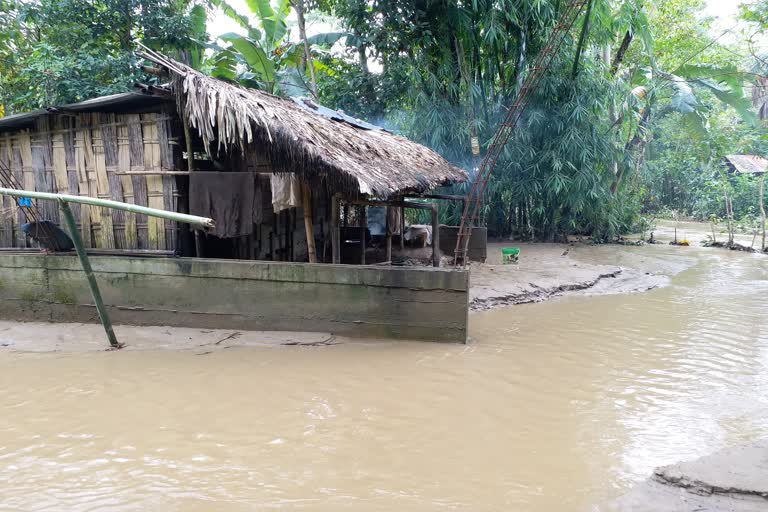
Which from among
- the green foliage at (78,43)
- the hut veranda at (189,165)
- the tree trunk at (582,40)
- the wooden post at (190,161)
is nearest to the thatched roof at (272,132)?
the hut veranda at (189,165)

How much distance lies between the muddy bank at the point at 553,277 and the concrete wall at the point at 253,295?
2337mm

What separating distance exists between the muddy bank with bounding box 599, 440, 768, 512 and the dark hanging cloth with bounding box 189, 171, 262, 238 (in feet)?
16.8

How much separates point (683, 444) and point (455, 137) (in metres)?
9.97

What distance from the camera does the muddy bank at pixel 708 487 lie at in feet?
9.75

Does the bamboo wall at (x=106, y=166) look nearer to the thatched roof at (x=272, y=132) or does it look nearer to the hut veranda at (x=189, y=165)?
the hut veranda at (x=189, y=165)

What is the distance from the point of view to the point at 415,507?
3186mm

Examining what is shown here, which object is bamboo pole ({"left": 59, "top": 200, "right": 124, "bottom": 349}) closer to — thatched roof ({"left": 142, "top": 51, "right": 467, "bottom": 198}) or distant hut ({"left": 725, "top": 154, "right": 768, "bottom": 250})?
thatched roof ({"left": 142, "top": 51, "right": 467, "bottom": 198})

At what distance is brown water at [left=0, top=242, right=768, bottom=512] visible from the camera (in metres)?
3.37

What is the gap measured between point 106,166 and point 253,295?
105 inches

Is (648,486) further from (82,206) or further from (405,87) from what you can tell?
(405,87)

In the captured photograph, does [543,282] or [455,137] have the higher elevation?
[455,137]

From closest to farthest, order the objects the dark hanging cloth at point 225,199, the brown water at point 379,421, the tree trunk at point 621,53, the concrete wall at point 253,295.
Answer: the brown water at point 379,421 < the concrete wall at point 253,295 < the dark hanging cloth at point 225,199 < the tree trunk at point 621,53

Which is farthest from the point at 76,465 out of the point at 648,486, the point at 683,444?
the point at 683,444

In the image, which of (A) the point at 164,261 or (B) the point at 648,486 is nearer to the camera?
(B) the point at 648,486
